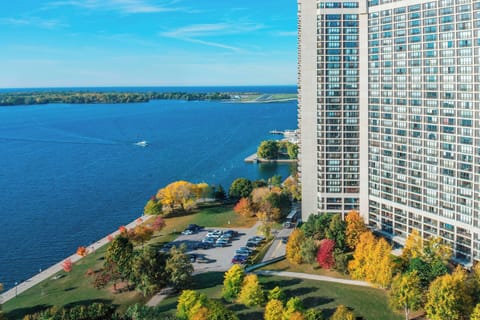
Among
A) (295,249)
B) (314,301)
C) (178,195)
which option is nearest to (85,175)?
(178,195)

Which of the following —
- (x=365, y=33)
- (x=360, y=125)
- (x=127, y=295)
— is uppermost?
(x=365, y=33)

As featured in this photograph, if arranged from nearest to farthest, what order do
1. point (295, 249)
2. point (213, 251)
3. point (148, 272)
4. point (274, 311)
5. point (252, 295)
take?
point (274, 311) < point (252, 295) < point (148, 272) < point (295, 249) < point (213, 251)

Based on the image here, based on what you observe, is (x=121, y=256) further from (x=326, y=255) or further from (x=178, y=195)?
(x=178, y=195)

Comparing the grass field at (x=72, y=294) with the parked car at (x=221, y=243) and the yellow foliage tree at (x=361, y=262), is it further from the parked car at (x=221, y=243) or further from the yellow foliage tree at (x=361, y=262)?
the yellow foliage tree at (x=361, y=262)

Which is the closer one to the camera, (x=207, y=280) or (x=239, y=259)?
(x=207, y=280)

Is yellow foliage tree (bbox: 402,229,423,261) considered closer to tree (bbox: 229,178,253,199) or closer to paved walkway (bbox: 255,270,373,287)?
paved walkway (bbox: 255,270,373,287)

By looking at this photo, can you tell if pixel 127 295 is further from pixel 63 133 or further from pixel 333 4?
pixel 63 133

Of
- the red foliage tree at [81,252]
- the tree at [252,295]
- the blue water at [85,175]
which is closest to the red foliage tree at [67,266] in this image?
the red foliage tree at [81,252]

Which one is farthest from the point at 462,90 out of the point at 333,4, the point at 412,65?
the point at 333,4
